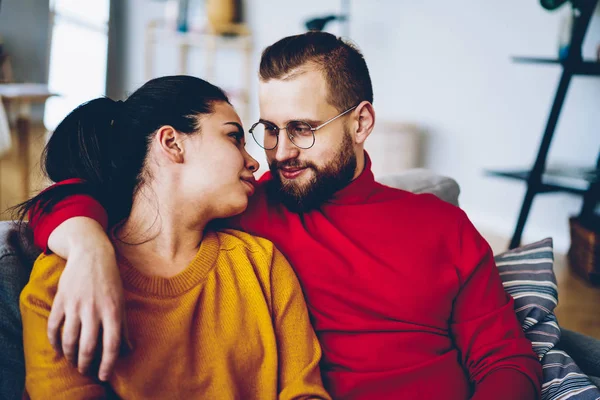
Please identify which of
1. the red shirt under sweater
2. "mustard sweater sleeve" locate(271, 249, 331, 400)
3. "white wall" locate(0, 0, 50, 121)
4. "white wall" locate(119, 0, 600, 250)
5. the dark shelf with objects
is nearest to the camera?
"mustard sweater sleeve" locate(271, 249, 331, 400)

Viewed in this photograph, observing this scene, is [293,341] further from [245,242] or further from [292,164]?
[292,164]

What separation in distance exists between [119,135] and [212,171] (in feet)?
0.67

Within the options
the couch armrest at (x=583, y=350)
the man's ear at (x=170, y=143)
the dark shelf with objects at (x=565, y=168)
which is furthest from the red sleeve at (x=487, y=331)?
the dark shelf with objects at (x=565, y=168)

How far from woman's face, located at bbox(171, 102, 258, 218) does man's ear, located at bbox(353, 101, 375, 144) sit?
38cm

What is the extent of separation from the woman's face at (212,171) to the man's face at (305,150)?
0.59 ft

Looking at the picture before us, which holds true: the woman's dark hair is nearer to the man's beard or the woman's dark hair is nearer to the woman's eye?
the woman's eye

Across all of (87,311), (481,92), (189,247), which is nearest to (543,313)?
(189,247)

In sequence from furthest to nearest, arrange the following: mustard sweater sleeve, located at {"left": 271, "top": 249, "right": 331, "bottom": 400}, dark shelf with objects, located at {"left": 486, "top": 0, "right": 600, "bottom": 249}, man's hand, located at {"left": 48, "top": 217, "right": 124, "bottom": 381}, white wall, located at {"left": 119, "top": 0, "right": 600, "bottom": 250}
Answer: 1. white wall, located at {"left": 119, "top": 0, "right": 600, "bottom": 250}
2. dark shelf with objects, located at {"left": 486, "top": 0, "right": 600, "bottom": 249}
3. mustard sweater sleeve, located at {"left": 271, "top": 249, "right": 331, "bottom": 400}
4. man's hand, located at {"left": 48, "top": 217, "right": 124, "bottom": 381}

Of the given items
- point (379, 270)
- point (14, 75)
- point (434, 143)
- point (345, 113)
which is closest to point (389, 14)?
point (434, 143)

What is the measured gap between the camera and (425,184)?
1.71 meters

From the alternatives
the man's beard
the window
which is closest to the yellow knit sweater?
the man's beard

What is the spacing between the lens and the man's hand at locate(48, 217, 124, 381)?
84 cm

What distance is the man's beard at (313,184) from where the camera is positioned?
133 centimetres

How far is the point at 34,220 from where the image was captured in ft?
3.58
